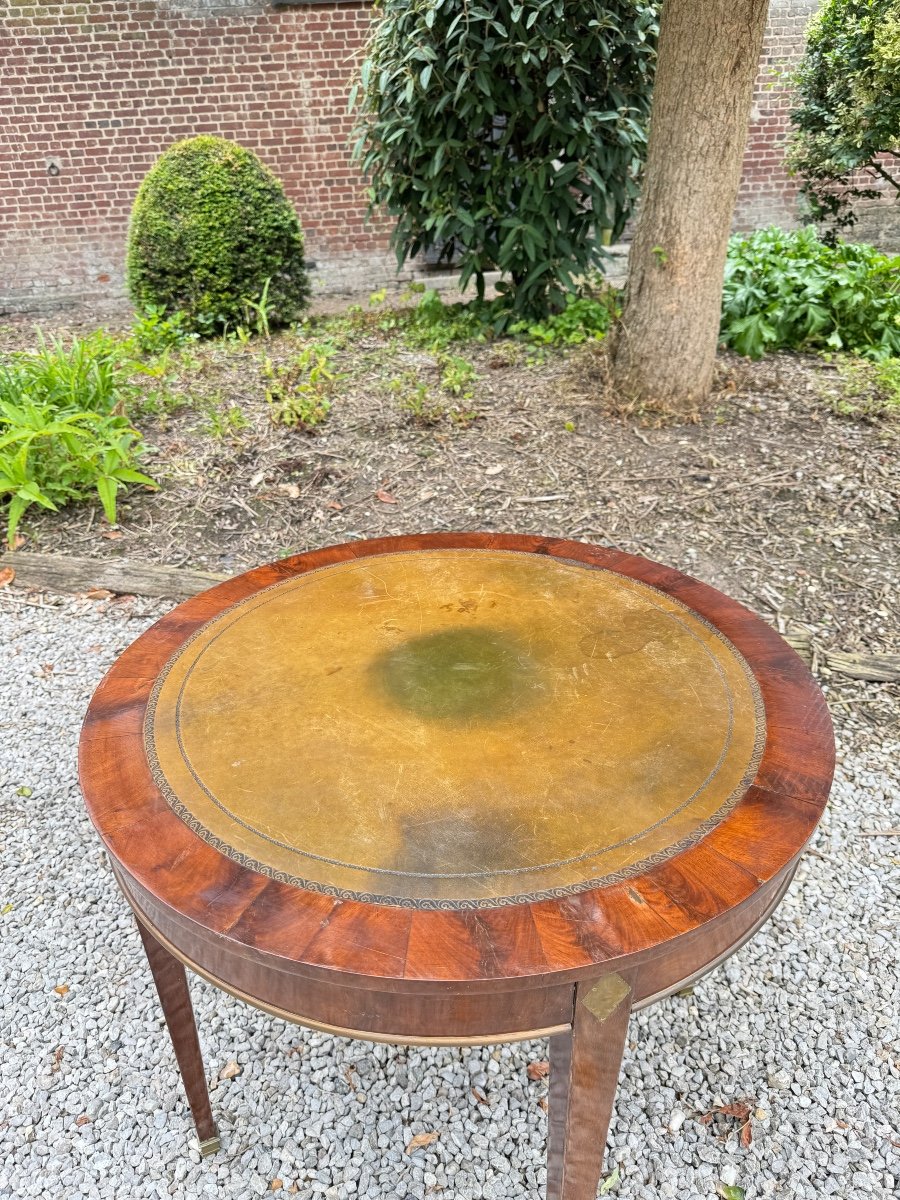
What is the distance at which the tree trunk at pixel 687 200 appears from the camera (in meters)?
3.48

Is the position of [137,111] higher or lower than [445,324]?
higher

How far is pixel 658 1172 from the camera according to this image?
1.62 metres

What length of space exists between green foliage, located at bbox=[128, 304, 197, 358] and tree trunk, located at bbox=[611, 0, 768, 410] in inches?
123

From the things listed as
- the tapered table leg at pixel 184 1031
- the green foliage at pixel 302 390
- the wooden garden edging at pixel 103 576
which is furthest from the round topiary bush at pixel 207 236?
the tapered table leg at pixel 184 1031

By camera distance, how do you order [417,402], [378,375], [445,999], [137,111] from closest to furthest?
[445,999] < [417,402] < [378,375] < [137,111]

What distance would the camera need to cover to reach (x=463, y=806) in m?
1.25

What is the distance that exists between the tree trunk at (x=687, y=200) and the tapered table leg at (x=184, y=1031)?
339cm

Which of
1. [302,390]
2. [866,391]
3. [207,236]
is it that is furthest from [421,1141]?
[207,236]

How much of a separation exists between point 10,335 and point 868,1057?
8332mm

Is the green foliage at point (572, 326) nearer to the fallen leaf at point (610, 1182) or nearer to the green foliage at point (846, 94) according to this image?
the green foliage at point (846, 94)

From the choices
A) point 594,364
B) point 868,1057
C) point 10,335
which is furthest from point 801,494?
point 10,335

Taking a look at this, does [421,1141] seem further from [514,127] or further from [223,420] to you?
[514,127]

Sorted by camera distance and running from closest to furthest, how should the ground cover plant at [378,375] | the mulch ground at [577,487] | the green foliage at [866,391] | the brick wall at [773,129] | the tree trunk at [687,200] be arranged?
the mulch ground at [577,487]
the tree trunk at [687,200]
the ground cover plant at [378,375]
the green foliage at [866,391]
the brick wall at [773,129]

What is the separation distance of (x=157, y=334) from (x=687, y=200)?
364 centimetres
